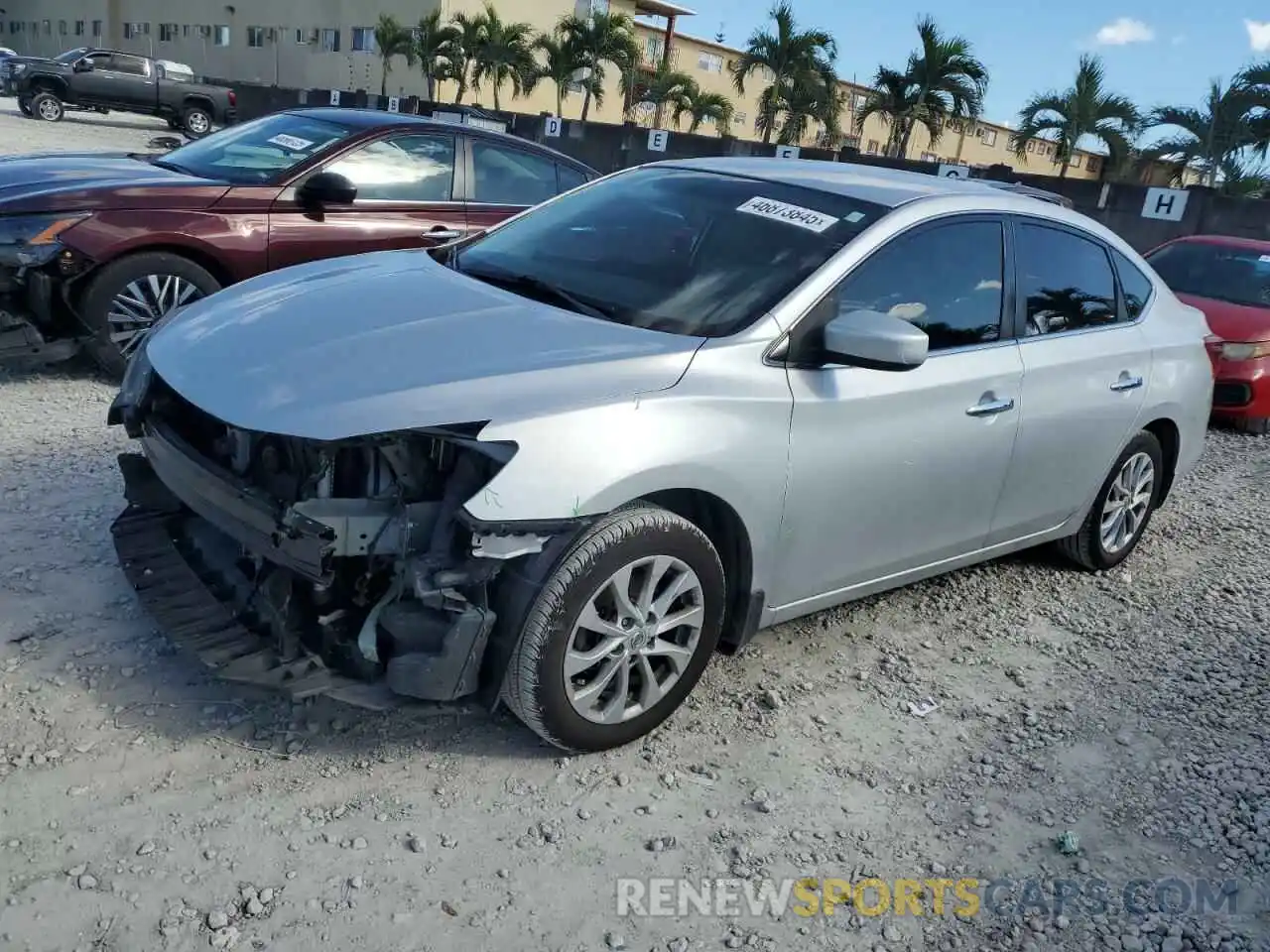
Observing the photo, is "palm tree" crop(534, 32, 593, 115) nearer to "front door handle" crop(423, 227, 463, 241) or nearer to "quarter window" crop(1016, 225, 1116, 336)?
"front door handle" crop(423, 227, 463, 241)

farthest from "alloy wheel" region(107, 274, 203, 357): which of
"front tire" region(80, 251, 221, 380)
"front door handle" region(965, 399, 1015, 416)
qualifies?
"front door handle" region(965, 399, 1015, 416)

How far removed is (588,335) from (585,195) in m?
1.37

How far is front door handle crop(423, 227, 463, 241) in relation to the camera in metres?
6.59

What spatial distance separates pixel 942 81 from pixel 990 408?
21.9 meters

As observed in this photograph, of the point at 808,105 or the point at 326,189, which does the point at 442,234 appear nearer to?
the point at 326,189

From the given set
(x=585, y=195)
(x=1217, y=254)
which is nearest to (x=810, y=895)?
(x=585, y=195)

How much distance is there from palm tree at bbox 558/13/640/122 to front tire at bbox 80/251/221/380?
2963 cm

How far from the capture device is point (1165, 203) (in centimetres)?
1405

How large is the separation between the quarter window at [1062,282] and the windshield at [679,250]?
33.4 inches

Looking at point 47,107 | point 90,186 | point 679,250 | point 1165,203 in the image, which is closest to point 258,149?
point 90,186

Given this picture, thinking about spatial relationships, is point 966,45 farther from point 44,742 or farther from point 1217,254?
point 44,742

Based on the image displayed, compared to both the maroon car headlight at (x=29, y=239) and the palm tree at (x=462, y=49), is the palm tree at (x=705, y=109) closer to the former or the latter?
the palm tree at (x=462, y=49)

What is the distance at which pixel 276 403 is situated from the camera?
111 inches

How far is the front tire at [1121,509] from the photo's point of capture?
481 cm
